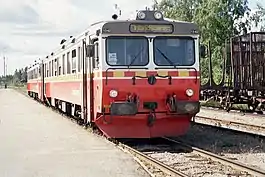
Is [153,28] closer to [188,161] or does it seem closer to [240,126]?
[188,161]

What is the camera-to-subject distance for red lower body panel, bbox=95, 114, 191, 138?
13500 mm

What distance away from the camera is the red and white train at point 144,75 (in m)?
13.3

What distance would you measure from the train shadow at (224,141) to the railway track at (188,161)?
75cm

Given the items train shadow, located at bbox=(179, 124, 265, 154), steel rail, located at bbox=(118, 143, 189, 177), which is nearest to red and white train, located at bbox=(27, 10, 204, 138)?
steel rail, located at bbox=(118, 143, 189, 177)

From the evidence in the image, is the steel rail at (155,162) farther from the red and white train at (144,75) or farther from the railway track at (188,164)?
the red and white train at (144,75)

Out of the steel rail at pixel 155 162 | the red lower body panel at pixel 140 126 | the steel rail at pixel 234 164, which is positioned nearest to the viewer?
the steel rail at pixel 234 164

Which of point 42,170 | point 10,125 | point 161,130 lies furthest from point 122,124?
point 10,125

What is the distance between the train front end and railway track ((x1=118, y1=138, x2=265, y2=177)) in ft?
1.73

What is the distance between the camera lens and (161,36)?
→ 13.7 metres

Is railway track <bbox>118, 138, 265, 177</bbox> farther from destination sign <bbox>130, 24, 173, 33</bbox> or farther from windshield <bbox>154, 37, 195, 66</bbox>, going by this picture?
destination sign <bbox>130, 24, 173, 33</bbox>

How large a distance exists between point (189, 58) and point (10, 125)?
9.09 m

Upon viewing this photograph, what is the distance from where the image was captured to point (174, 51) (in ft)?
45.2

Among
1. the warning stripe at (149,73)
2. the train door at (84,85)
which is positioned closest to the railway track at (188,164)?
the warning stripe at (149,73)

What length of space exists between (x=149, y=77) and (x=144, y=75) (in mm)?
131
